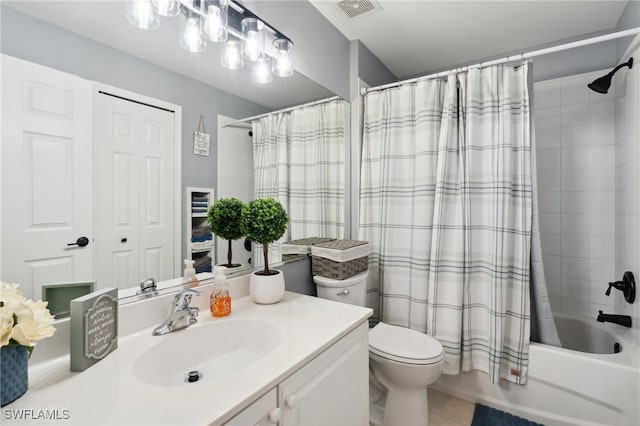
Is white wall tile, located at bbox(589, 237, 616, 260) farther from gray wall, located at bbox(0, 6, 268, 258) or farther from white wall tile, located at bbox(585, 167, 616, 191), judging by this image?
gray wall, located at bbox(0, 6, 268, 258)

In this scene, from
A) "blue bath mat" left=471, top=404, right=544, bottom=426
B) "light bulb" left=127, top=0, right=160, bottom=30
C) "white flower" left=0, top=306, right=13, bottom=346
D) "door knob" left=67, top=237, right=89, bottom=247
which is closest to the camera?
"white flower" left=0, top=306, right=13, bottom=346

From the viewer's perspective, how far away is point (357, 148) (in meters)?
2.22

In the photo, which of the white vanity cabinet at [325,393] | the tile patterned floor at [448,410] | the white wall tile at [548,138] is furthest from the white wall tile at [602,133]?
the white vanity cabinet at [325,393]

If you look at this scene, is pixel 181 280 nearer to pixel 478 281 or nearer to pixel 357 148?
pixel 357 148

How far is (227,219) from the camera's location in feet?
4.43

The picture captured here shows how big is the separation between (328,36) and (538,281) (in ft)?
6.37

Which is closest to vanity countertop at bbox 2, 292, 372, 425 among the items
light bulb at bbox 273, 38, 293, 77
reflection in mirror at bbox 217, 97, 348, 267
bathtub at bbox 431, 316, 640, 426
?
reflection in mirror at bbox 217, 97, 348, 267

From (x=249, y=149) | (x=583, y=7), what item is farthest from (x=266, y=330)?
Result: (x=583, y=7)

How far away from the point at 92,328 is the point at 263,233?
2.18 feet

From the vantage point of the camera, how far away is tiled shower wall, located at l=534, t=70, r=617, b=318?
214 centimetres

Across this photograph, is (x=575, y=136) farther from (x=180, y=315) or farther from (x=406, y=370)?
(x=180, y=315)

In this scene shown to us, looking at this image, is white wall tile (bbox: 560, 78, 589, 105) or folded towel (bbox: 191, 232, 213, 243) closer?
Result: folded towel (bbox: 191, 232, 213, 243)

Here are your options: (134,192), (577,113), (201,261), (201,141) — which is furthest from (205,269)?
(577,113)

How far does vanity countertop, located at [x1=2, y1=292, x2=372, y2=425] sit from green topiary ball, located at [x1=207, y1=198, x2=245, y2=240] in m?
0.46
